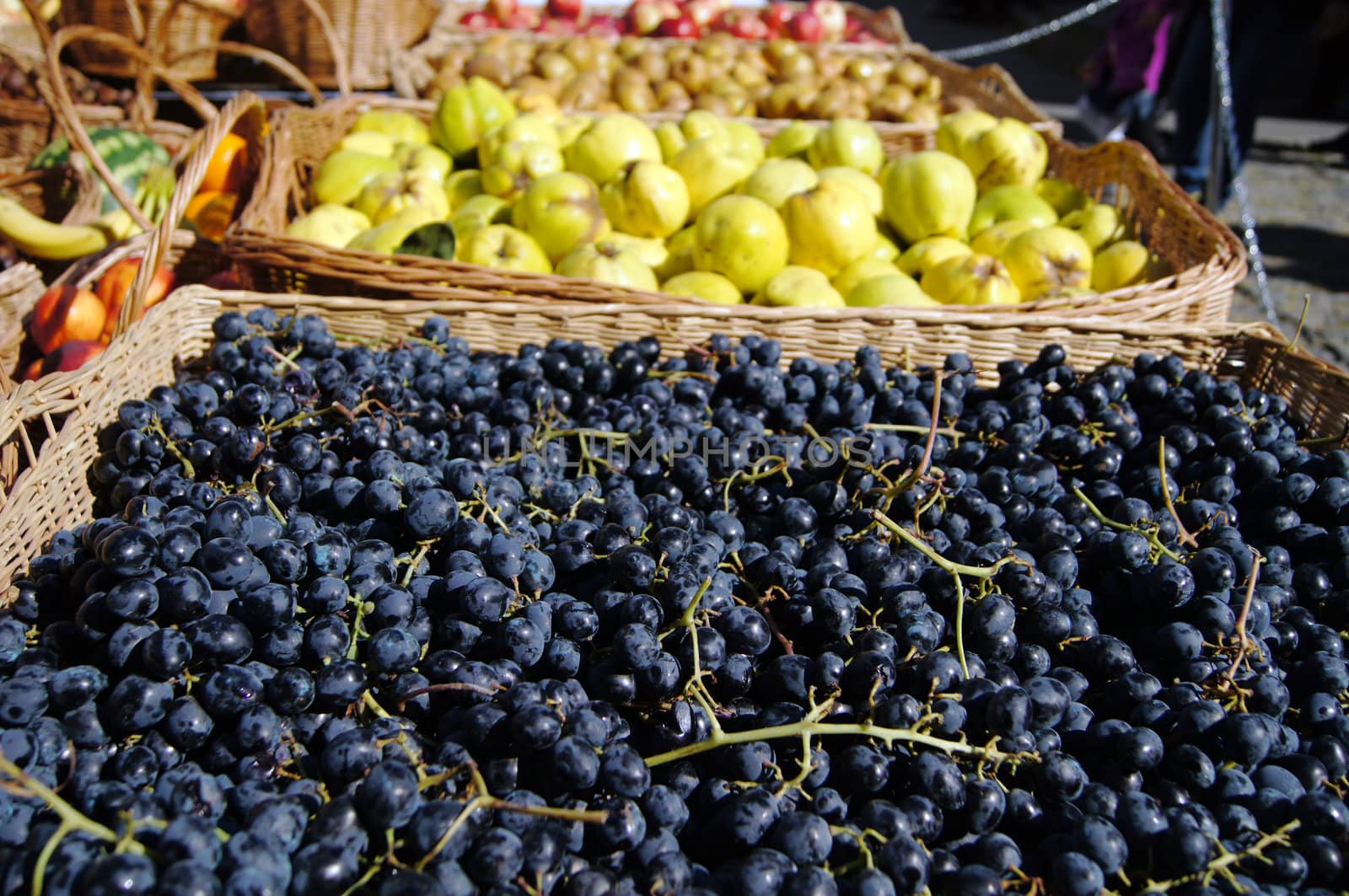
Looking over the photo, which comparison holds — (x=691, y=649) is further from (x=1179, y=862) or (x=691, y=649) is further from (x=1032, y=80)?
(x=1032, y=80)

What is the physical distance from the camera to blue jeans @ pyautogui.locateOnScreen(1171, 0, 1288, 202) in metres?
4.10

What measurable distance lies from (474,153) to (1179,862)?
9.30ft

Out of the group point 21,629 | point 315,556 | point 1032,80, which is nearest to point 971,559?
point 315,556

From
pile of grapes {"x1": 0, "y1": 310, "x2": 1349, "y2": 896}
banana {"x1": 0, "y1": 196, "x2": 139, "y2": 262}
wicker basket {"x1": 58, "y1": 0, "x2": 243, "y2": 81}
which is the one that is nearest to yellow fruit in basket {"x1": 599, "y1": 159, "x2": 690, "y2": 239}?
pile of grapes {"x1": 0, "y1": 310, "x2": 1349, "y2": 896}

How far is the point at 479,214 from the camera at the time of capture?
2.46m

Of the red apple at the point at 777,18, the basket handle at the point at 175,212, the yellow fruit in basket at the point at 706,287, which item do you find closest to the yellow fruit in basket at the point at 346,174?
the basket handle at the point at 175,212

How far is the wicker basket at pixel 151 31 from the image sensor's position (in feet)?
12.1

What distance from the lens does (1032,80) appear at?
310 inches

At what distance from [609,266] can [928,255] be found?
0.89 m

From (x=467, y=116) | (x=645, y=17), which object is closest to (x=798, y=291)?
(x=467, y=116)

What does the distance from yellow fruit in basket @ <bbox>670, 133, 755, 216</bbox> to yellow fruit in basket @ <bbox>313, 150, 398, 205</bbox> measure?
91cm

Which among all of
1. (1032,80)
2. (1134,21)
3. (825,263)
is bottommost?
(1032,80)

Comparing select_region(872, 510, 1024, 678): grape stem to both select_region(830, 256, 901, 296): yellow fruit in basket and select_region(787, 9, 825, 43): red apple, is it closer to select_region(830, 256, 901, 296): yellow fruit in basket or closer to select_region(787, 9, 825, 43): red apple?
select_region(830, 256, 901, 296): yellow fruit in basket

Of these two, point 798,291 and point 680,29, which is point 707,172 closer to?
point 798,291
